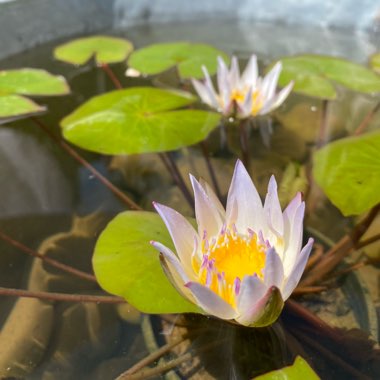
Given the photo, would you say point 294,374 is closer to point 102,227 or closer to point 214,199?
point 214,199

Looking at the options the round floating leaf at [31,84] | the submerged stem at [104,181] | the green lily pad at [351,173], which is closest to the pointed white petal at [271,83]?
the green lily pad at [351,173]

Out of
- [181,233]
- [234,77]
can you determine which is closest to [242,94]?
[234,77]

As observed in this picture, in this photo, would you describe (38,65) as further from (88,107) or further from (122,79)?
(88,107)

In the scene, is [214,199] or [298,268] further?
[214,199]

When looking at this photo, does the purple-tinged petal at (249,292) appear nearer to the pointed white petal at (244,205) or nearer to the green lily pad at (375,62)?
the pointed white petal at (244,205)

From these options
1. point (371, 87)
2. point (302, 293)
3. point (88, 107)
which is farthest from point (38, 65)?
point (302, 293)

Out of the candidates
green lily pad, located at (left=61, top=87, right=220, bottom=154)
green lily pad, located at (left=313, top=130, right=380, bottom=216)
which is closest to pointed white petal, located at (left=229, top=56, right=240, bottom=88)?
green lily pad, located at (left=61, top=87, right=220, bottom=154)
